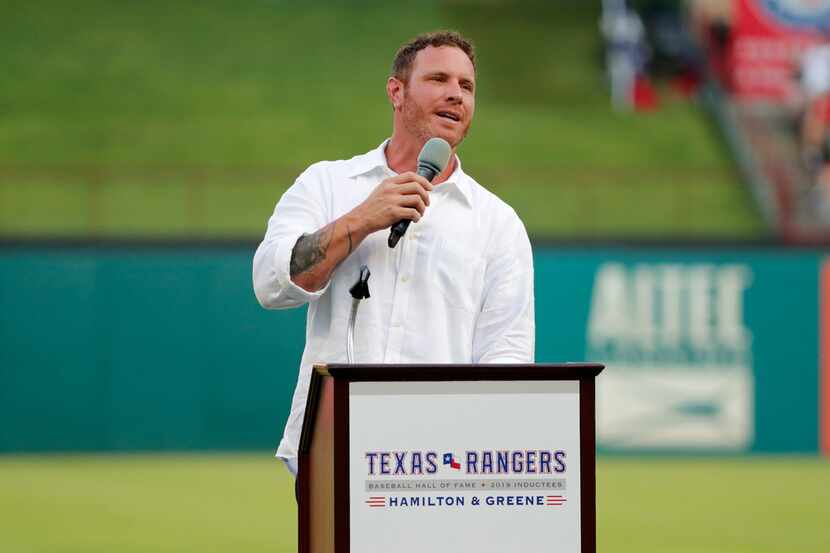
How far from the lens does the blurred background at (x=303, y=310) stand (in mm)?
14203

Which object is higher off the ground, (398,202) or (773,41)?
(773,41)

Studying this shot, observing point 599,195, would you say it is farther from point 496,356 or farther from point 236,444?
point 496,356

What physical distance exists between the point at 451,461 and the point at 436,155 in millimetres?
Answer: 929

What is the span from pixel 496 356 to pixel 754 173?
23442 mm

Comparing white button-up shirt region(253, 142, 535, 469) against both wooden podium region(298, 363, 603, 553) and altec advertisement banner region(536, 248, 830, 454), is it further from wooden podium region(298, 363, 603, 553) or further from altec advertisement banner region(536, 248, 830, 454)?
altec advertisement banner region(536, 248, 830, 454)

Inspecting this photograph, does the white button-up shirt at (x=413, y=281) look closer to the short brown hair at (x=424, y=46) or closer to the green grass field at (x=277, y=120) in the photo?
the short brown hair at (x=424, y=46)

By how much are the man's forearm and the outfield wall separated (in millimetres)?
12725

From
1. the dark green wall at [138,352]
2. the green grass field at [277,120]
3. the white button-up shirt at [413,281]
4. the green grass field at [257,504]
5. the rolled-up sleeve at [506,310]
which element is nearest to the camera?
the white button-up shirt at [413,281]

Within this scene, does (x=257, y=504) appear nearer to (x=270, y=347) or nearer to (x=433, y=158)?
(x=270, y=347)

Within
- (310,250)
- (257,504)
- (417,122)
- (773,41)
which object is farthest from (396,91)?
(773,41)

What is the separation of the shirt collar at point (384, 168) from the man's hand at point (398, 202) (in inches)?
16.1

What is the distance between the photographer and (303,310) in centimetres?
1734

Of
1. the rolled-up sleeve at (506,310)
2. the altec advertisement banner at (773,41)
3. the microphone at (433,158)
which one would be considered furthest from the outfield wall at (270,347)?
the microphone at (433,158)

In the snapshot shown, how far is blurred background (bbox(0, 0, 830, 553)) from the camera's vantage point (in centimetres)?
1420
